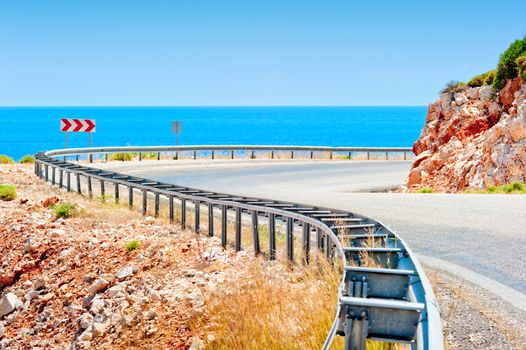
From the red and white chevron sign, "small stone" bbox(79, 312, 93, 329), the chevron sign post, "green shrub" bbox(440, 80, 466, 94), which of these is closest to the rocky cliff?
"green shrub" bbox(440, 80, 466, 94)

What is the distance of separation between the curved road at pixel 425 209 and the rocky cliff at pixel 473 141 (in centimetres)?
192

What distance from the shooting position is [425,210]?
16312 millimetres

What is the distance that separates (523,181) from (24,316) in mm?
16744

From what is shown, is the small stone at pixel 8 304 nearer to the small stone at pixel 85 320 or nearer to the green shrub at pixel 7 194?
the small stone at pixel 85 320

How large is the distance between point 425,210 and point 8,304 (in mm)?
8989

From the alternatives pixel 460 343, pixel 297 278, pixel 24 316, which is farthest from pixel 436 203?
pixel 460 343

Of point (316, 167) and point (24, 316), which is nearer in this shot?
point (24, 316)

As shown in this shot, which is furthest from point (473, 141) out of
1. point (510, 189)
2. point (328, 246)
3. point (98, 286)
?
point (98, 286)

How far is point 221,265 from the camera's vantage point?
11109 millimetres

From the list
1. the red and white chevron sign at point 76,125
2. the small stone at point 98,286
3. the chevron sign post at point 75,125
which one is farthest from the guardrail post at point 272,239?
the red and white chevron sign at point 76,125

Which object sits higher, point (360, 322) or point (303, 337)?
point (360, 322)

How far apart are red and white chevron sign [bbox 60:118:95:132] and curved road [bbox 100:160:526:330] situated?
309 centimetres

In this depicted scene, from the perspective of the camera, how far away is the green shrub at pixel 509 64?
86.6 ft

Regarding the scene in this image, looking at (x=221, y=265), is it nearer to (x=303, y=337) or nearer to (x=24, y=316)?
(x=24, y=316)
